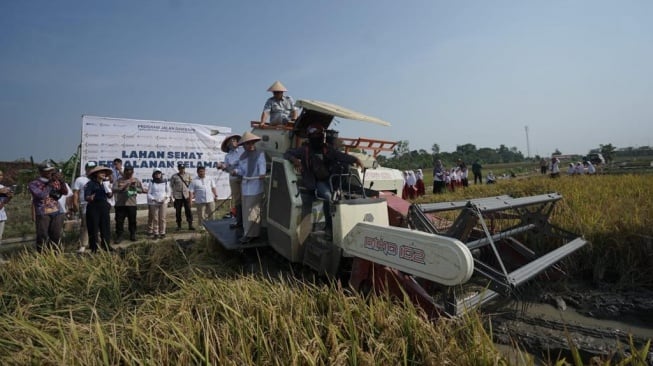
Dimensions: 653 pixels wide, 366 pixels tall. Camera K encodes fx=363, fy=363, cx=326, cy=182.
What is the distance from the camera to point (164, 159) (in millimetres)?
10898

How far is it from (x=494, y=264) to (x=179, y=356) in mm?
3733

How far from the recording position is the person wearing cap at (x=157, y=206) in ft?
27.2

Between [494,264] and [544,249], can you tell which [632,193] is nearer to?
[544,249]

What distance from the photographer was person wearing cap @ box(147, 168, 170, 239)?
8297 millimetres

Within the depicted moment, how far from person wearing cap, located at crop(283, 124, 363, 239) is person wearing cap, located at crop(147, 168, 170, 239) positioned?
5.35m

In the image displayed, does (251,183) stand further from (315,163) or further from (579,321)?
Answer: (579,321)

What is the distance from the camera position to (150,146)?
10586 millimetres

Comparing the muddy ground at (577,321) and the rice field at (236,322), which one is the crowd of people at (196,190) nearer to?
the rice field at (236,322)

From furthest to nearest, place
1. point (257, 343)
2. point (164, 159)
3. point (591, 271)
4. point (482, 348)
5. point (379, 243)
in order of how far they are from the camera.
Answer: point (164, 159) → point (591, 271) → point (379, 243) → point (257, 343) → point (482, 348)

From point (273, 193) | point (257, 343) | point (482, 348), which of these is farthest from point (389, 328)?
point (273, 193)

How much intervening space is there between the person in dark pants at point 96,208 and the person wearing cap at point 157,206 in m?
1.77

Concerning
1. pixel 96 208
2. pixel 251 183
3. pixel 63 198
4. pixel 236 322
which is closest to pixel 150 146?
pixel 63 198

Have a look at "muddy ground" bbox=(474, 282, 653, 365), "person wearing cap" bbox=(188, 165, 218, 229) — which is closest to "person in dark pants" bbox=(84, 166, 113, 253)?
"person wearing cap" bbox=(188, 165, 218, 229)

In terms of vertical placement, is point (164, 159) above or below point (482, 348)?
above
